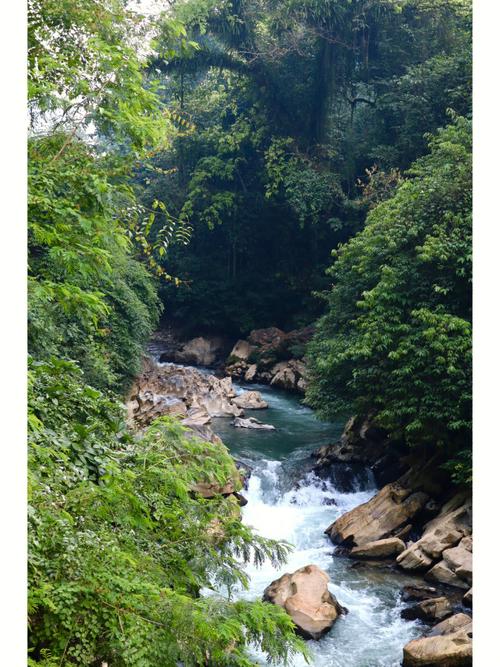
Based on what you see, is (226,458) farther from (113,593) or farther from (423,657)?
(423,657)

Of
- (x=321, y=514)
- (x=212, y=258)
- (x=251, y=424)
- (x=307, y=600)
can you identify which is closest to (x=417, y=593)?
(x=307, y=600)

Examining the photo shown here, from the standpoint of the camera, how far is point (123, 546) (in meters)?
3.34

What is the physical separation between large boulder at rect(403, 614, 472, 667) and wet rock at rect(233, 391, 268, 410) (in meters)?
9.55

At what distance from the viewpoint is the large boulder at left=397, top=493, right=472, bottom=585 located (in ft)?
26.0

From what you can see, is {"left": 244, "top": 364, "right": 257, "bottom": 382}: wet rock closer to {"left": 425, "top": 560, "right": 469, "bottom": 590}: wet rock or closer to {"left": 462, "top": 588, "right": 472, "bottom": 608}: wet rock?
{"left": 425, "top": 560, "right": 469, "bottom": 590}: wet rock

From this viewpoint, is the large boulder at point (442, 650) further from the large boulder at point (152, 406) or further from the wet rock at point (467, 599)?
the large boulder at point (152, 406)

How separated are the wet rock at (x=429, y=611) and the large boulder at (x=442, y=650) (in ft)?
2.08

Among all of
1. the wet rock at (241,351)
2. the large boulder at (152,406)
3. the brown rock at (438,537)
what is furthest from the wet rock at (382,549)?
the wet rock at (241,351)

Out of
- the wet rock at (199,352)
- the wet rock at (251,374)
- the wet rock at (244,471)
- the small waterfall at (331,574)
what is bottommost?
the small waterfall at (331,574)

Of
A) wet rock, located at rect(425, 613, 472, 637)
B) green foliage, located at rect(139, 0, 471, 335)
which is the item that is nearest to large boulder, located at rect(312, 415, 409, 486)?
wet rock, located at rect(425, 613, 472, 637)

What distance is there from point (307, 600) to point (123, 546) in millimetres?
4289

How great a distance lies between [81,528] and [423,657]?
4243mm

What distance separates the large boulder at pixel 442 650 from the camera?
19.4 ft

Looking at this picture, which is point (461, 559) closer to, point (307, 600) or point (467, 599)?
point (467, 599)
